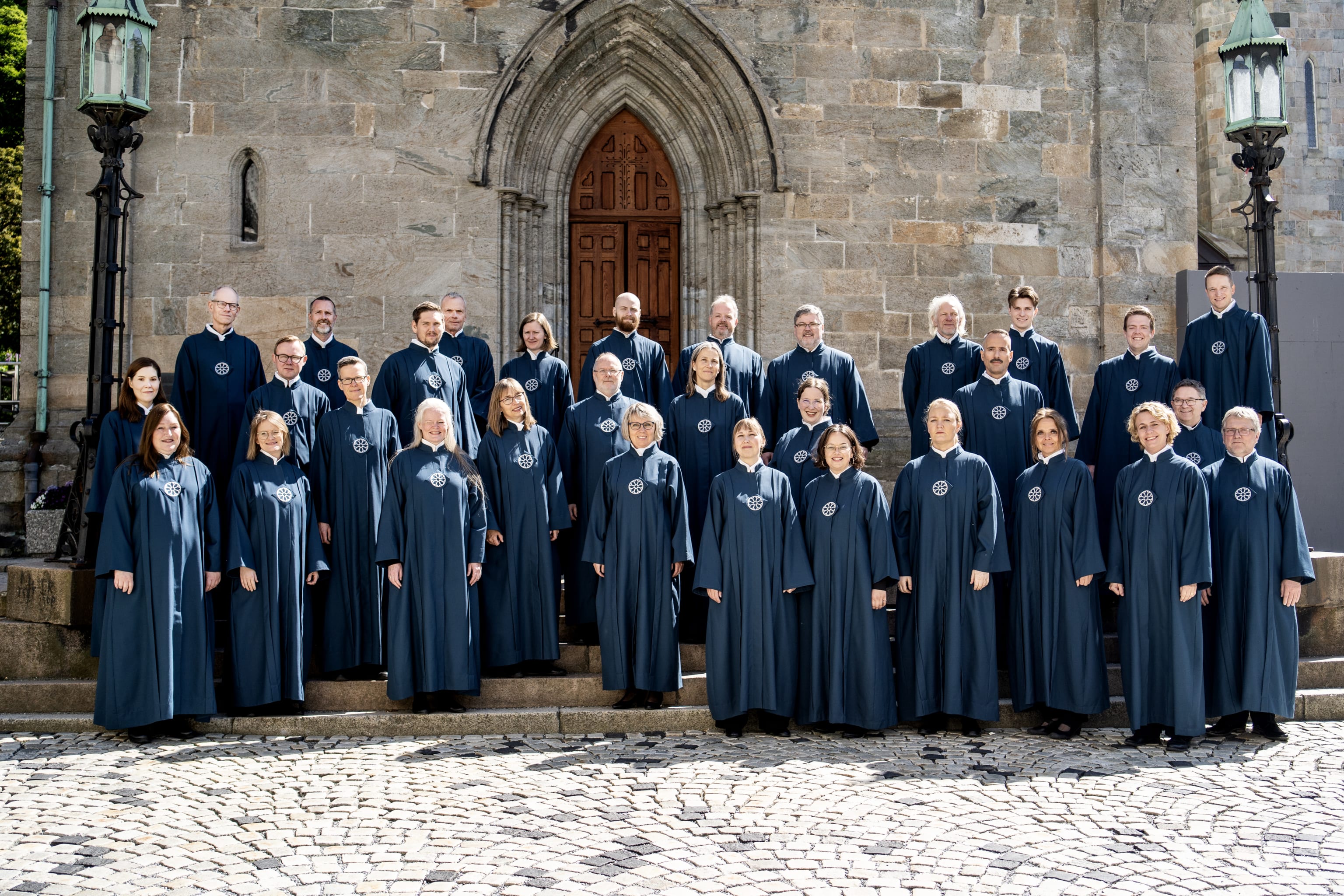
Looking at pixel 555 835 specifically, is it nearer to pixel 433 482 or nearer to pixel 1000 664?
A: pixel 433 482

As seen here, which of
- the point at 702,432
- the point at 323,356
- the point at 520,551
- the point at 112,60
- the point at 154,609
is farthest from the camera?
the point at 323,356

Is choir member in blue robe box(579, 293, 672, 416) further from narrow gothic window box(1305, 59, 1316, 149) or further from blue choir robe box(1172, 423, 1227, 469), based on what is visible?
narrow gothic window box(1305, 59, 1316, 149)

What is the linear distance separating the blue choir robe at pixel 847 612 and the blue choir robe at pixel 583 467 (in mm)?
1333

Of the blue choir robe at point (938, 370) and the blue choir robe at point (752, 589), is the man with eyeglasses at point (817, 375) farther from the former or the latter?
the blue choir robe at point (752, 589)

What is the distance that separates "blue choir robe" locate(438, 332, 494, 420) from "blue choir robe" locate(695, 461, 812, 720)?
2280mm

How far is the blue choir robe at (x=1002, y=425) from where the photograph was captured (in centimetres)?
709

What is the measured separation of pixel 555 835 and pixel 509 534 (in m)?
2.52

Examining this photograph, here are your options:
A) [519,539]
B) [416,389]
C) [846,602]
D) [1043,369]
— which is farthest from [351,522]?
[1043,369]

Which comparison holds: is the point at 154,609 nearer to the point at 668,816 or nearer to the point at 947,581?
the point at 668,816

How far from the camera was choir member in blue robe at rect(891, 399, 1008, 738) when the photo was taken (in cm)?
607

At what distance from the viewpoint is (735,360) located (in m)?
7.56

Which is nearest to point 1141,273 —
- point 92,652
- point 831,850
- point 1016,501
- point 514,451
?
point 1016,501

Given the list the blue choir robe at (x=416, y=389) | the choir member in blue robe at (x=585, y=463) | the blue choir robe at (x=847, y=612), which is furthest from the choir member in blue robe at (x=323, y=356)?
the blue choir robe at (x=847, y=612)

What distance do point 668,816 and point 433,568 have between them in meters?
2.19
